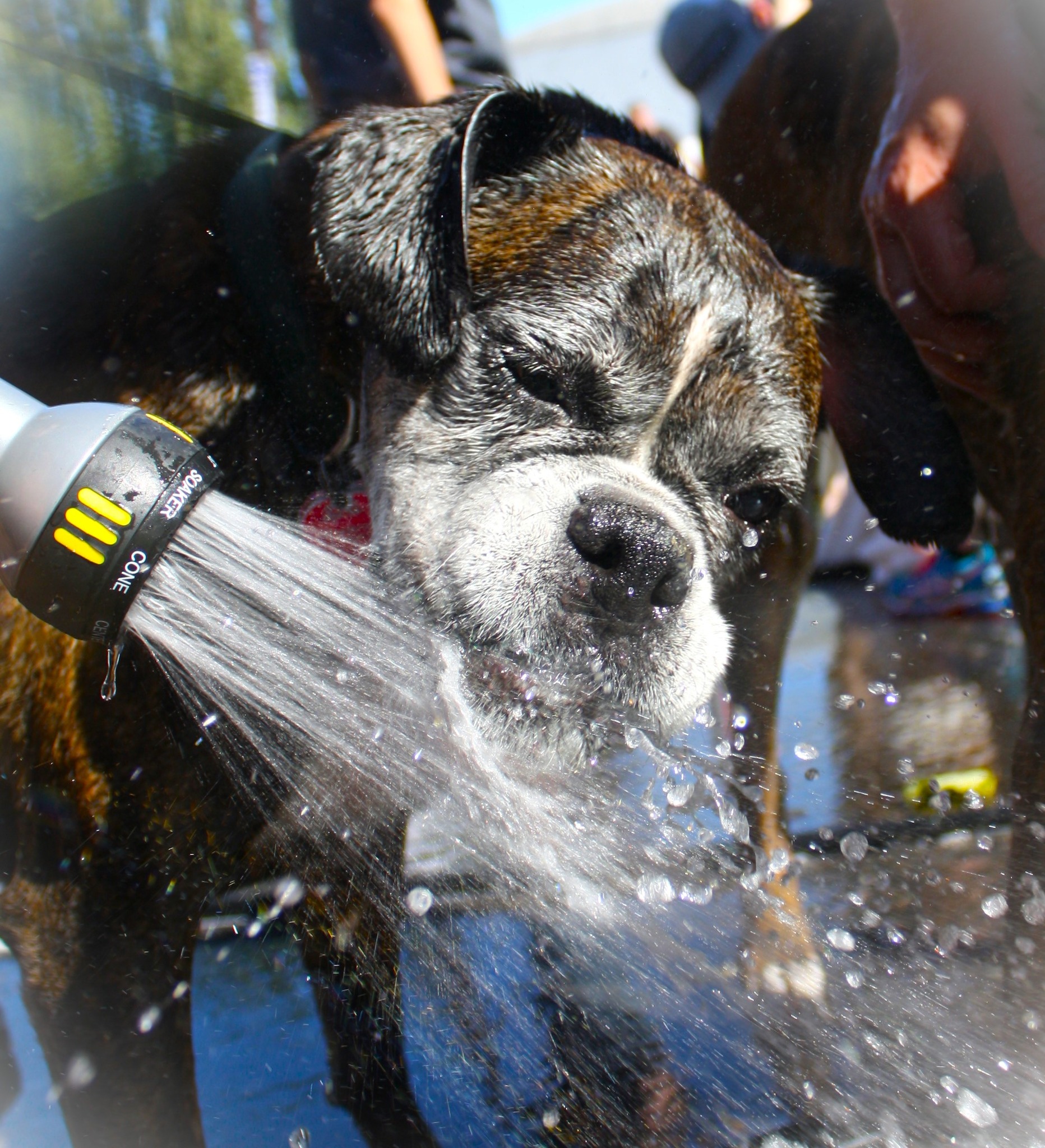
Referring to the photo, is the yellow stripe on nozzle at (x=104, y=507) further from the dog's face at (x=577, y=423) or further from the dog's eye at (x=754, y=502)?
the dog's eye at (x=754, y=502)

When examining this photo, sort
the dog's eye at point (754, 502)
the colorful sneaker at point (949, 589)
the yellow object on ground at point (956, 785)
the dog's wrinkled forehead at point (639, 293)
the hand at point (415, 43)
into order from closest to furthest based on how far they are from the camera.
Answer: the dog's wrinkled forehead at point (639, 293) < the dog's eye at point (754, 502) < the hand at point (415, 43) < the yellow object on ground at point (956, 785) < the colorful sneaker at point (949, 589)

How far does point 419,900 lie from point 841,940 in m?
1.04

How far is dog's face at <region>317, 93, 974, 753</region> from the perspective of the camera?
1630mm

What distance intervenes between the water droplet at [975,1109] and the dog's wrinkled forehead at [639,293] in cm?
121

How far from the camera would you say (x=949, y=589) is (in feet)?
12.7

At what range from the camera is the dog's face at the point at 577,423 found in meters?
1.63

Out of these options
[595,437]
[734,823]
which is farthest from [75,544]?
[734,823]

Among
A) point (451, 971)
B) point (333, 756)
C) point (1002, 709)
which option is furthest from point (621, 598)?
point (1002, 709)

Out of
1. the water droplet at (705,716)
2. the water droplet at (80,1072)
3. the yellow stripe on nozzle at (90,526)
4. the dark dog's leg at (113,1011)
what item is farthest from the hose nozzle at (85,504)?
the water droplet at (705,716)

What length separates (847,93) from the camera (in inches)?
101

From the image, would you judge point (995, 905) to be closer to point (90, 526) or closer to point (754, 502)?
point (754, 502)

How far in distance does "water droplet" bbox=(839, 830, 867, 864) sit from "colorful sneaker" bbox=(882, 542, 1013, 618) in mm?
1221

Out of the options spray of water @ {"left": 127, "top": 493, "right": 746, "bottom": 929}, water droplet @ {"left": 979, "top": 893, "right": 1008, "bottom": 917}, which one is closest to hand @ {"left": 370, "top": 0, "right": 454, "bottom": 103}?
spray of water @ {"left": 127, "top": 493, "right": 746, "bottom": 929}

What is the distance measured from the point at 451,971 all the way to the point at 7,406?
123cm
